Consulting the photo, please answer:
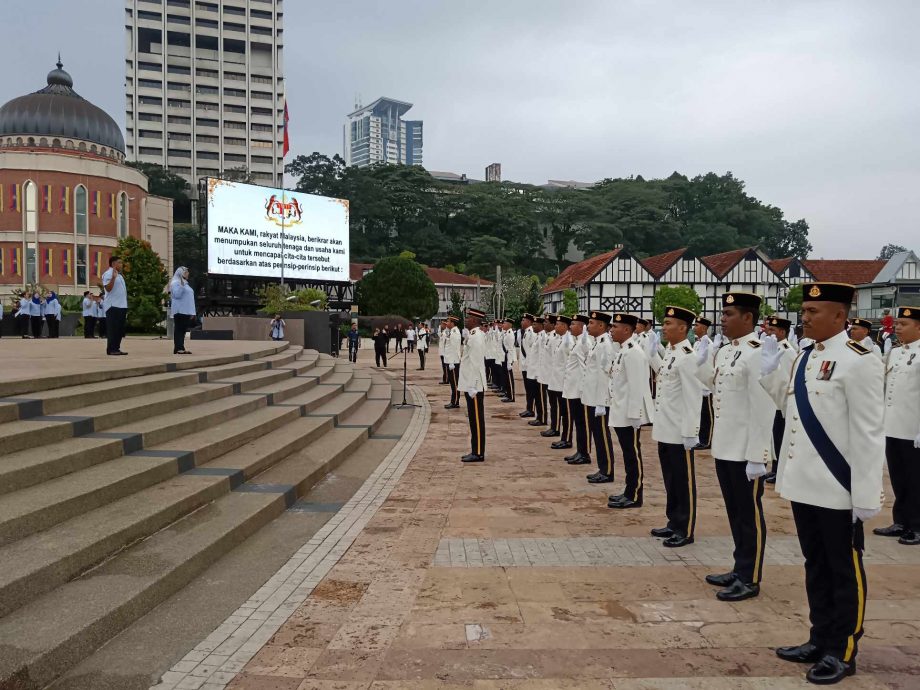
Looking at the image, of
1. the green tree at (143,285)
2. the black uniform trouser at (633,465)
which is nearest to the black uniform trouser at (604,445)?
the black uniform trouser at (633,465)

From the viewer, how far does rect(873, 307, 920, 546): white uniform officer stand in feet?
20.0

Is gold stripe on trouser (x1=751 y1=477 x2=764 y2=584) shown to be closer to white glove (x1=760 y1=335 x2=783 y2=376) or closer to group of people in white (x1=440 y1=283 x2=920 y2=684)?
group of people in white (x1=440 y1=283 x2=920 y2=684)

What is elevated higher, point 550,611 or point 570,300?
point 570,300

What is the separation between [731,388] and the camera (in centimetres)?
497

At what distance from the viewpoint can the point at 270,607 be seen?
4355 millimetres

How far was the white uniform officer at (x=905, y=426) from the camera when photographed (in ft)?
20.0

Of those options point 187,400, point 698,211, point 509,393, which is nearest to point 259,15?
point 698,211

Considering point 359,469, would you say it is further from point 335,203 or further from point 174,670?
point 335,203

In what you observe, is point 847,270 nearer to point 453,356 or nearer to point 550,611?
point 453,356

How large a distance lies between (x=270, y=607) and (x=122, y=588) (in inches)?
35.6

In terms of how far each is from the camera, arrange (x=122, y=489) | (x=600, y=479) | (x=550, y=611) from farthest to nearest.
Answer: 1. (x=600, y=479)
2. (x=122, y=489)
3. (x=550, y=611)

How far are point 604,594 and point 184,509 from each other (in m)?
3.39

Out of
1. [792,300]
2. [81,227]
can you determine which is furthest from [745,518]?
[81,227]

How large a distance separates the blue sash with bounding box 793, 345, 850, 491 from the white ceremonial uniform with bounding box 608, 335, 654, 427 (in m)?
3.08
